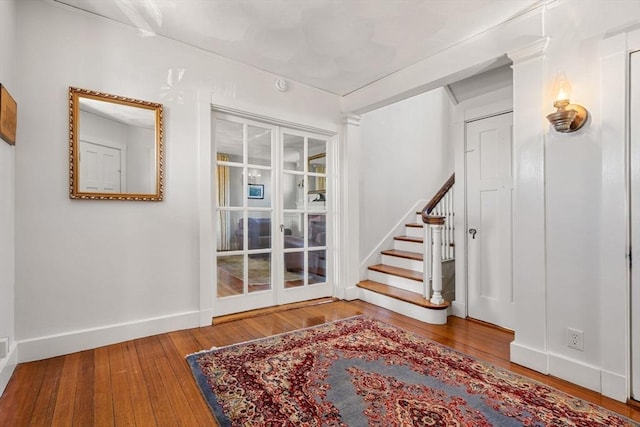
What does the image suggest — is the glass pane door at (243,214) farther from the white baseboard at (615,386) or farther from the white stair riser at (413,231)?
the white baseboard at (615,386)

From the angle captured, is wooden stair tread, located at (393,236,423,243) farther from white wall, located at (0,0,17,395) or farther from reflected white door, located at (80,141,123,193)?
white wall, located at (0,0,17,395)

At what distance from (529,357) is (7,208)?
146 inches

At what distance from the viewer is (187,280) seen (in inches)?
110

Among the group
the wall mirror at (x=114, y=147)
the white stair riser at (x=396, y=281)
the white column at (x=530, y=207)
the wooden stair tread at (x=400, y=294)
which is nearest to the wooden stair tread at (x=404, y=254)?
the white stair riser at (x=396, y=281)

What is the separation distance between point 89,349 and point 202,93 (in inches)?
93.4

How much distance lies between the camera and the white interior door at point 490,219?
9.39ft

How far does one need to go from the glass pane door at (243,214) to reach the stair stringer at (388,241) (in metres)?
1.35

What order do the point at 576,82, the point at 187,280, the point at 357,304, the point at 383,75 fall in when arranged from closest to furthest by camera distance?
the point at 576,82
the point at 187,280
the point at 383,75
the point at 357,304

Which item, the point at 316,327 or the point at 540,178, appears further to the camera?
the point at 316,327

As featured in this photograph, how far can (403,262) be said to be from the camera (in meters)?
3.98

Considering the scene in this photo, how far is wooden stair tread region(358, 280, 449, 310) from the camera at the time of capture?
300 cm

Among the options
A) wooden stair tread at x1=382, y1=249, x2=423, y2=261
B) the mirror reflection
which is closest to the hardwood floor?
wooden stair tread at x1=382, y1=249, x2=423, y2=261

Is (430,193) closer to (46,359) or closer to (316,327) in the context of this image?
(316,327)

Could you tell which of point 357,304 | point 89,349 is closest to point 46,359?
point 89,349
